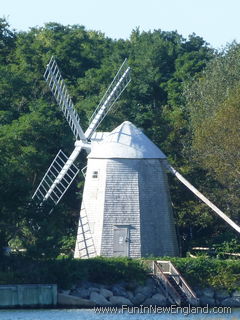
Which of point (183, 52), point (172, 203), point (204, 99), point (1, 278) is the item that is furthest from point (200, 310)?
point (183, 52)

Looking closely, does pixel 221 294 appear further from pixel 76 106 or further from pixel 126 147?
pixel 76 106

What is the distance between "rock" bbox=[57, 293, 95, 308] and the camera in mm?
49375

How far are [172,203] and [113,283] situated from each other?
36.6 feet

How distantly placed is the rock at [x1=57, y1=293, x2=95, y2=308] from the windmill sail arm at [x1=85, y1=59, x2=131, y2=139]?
38.5ft

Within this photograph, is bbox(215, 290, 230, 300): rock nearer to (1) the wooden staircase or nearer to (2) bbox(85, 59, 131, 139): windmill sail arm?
(1) the wooden staircase

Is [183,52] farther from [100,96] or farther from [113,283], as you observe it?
[113,283]

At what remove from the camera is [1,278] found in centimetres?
4900

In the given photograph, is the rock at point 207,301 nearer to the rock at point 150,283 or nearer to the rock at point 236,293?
the rock at point 236,293

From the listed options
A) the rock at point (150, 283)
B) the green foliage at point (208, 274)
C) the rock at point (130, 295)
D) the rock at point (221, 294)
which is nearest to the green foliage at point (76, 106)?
the rock at point (130, 295)

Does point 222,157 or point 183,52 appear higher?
point 183,52

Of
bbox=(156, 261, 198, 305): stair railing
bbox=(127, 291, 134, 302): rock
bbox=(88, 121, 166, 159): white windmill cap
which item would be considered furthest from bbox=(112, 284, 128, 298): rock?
bbox=(88, 121, 166, 159): white windmill cap

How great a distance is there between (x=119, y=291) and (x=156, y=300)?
1.50 meters

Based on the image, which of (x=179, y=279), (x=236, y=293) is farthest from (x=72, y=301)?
(x=236, y=293)

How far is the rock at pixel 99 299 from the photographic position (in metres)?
50.3
